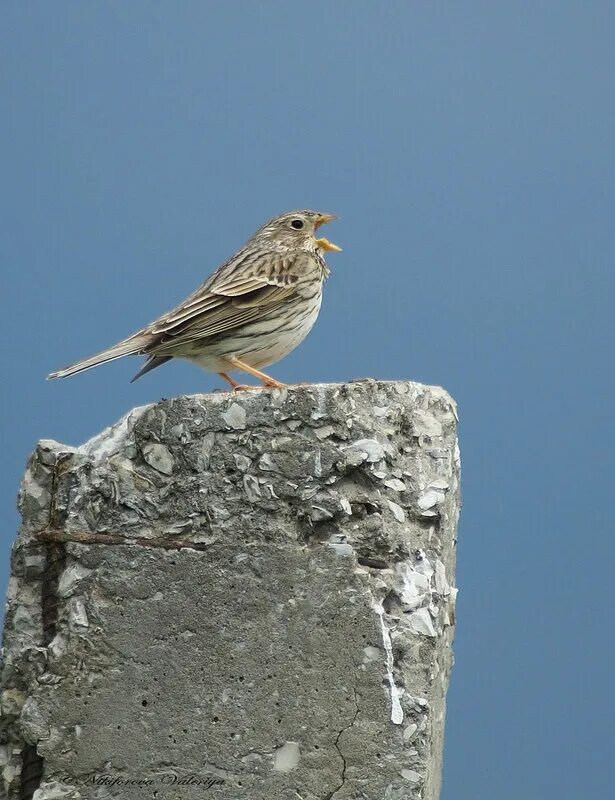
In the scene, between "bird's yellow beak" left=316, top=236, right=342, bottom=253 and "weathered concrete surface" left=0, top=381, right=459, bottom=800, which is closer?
"weathered concrete surface" left=0, top=381, right=459, bottom=800

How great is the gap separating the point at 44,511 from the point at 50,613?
1.41ft

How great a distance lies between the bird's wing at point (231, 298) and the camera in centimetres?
566

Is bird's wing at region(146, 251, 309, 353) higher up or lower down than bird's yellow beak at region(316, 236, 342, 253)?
lower down

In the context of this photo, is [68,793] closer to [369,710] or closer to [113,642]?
[113,642]

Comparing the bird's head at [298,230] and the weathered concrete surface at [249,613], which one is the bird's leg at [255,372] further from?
the bird's head at [298,230]

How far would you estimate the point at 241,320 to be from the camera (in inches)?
229

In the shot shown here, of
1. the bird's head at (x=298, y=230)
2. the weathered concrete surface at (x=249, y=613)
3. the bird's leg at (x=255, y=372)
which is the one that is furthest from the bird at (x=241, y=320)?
the weathered concrete surface at (x=249, y=613)

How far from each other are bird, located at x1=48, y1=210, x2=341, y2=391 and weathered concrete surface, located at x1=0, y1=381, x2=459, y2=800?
1.91ft

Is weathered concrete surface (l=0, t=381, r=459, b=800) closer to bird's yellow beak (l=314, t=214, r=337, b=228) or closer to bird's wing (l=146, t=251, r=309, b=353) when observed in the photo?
bird's wing (l=146, t=251, r=309, b=353)

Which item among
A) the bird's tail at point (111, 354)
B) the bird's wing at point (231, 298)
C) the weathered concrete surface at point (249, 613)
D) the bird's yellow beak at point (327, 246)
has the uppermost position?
the bird's yellow beak at point (327, 246)

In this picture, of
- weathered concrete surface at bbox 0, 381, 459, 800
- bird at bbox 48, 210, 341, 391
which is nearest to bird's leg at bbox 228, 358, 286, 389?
bird at bbox 48, 210, 341, 391

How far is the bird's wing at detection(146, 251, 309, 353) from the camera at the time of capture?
5.66 meters

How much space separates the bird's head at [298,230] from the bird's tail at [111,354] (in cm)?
135

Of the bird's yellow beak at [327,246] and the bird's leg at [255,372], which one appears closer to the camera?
the bird's leg at [255,372]
